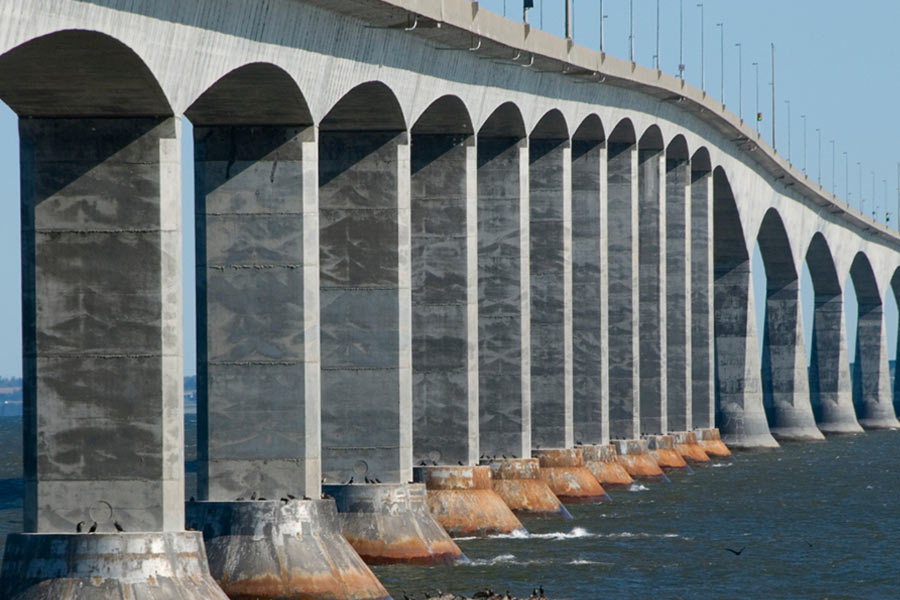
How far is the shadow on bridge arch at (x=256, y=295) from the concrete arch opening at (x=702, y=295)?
52.7 m

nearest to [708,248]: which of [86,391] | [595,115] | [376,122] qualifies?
[595,115]

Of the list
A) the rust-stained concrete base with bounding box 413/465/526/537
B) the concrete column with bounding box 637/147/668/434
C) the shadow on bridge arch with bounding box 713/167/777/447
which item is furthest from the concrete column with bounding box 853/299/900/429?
the rust-stained concrete base with bounding box 413/465/526/537

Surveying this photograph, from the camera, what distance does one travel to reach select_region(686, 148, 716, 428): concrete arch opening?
85562 mm

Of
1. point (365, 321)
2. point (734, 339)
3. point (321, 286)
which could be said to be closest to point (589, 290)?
point (365, 321)

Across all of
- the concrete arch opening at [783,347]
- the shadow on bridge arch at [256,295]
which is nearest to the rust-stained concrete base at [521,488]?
the shadow on bridge arch at [256,295]

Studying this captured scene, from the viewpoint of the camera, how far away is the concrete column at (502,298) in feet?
165

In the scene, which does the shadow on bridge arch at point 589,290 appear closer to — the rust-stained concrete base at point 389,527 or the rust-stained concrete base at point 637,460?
the rust-stained concrete base at point 637,460

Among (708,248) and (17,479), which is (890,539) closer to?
(708,248)

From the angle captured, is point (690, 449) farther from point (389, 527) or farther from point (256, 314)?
point (256, 314)

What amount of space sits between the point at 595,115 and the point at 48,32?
124ft

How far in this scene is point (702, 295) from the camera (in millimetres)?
86188

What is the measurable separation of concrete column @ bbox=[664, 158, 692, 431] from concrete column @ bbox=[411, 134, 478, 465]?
3428 cm

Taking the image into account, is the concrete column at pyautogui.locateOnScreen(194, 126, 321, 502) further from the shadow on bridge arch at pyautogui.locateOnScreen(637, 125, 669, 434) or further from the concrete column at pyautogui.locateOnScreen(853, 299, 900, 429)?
the concrete column at pyautogui.locateOnScreen(853, 299, 900, 429)

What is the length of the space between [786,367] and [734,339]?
38.8 feet
